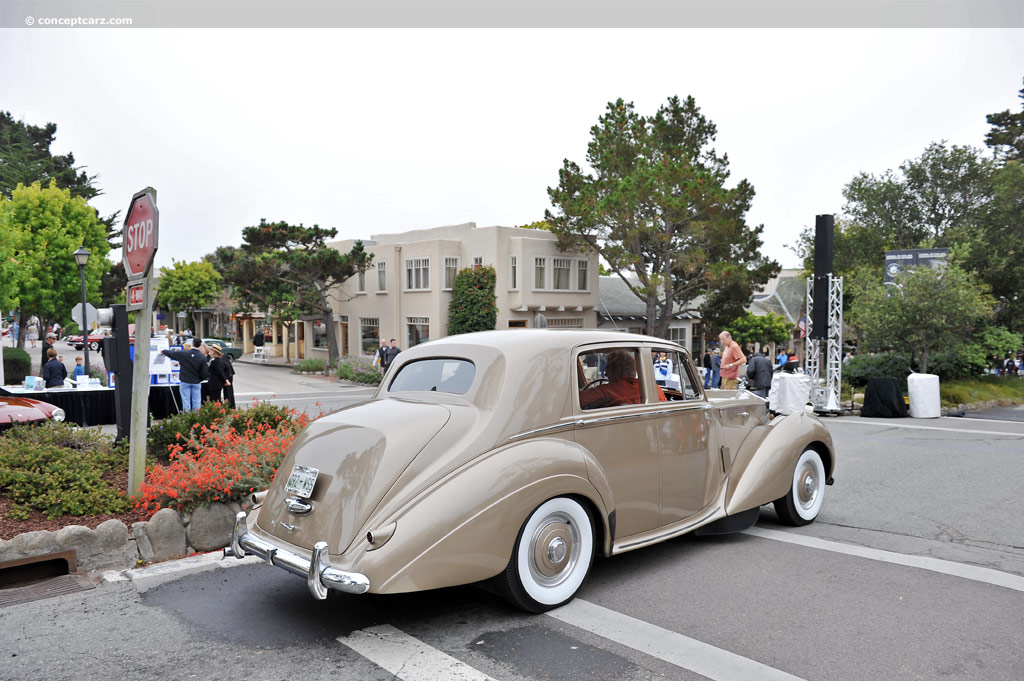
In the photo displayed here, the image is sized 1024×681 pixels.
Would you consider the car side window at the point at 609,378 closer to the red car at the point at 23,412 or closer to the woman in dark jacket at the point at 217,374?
the red car at the point at 23,412

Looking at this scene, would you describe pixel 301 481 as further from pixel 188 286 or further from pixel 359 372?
pixel 188 286

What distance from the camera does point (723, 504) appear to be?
5.70m

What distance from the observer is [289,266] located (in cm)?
3503

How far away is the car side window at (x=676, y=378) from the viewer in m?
5.67

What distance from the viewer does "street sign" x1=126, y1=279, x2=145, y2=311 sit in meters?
6.41

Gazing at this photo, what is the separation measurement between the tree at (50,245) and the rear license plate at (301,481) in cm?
3424

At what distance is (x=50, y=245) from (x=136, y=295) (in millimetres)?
34211

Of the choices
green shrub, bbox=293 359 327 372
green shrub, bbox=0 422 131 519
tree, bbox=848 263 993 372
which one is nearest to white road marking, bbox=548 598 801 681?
green shrub, bbox=0 422 131 519

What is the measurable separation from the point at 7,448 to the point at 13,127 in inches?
2253

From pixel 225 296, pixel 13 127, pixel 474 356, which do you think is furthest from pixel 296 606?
pixel 13 127

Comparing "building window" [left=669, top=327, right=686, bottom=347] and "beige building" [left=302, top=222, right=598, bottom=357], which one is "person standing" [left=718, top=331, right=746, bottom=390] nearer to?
"beige building" [left=302, top=222, right=598, bottom=357]

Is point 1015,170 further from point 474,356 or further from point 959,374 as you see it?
point 474,356

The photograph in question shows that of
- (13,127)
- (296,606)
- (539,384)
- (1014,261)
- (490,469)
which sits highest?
(13,127)

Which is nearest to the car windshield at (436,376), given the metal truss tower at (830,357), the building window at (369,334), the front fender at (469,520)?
the front fender at (469,520)
